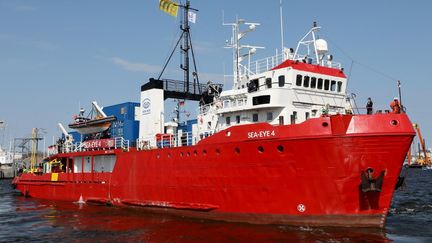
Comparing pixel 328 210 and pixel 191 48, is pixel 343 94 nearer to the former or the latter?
pixel 328 210

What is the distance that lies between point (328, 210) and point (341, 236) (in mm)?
1159

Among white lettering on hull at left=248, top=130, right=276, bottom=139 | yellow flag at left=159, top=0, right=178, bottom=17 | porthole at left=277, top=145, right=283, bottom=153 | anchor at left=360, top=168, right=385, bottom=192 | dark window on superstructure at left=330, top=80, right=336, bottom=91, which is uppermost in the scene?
yellow flag at left=159, top=0, right=178, bottom=17

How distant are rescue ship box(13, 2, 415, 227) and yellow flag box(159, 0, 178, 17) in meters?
4.78

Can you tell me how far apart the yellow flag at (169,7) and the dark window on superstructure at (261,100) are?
1221cm

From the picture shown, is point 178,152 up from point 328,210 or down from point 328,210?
up

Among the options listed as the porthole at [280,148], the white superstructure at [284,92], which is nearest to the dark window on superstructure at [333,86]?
the white superstructure at [284,92]

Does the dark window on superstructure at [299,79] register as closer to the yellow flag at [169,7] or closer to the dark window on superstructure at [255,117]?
the dark window on superstructure at [255,117]

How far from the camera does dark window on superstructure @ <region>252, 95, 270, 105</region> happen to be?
18.0 m

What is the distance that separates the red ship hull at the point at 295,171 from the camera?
1454cm

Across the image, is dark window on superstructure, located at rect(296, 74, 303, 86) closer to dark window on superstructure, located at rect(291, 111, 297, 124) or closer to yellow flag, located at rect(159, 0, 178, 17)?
dark window on superstructure, located at rect(291, 111, 297, 124)

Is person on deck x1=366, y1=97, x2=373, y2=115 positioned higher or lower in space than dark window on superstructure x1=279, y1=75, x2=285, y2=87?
lower

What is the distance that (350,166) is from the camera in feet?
47.8

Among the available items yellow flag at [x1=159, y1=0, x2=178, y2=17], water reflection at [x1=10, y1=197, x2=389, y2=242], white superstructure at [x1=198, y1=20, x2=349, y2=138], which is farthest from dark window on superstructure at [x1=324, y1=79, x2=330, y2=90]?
yellow flag at [x1=159, y1=0, x2=178, y2=17]

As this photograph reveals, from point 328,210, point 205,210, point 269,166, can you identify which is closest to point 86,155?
point 205,210
